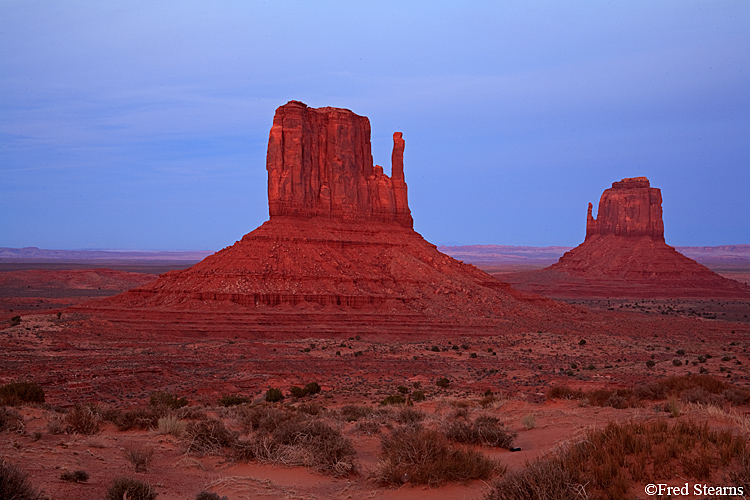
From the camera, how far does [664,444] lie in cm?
826

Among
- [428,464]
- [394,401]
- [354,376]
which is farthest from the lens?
[354,376]

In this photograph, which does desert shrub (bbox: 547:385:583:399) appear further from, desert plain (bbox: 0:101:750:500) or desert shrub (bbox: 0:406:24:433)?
desert shrub (bbox: 0:406:24:433)

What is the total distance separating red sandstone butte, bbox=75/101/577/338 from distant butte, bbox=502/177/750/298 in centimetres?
4762

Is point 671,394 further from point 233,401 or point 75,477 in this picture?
point 75,477

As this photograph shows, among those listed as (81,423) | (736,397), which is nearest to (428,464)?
(81,423)

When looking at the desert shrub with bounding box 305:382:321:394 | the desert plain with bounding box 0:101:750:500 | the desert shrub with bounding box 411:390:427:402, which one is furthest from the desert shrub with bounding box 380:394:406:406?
the desert shrub with bounding box 305:382:321:394

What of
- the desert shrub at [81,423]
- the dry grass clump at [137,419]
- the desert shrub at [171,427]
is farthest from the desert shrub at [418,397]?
the desert shrub at [81,423]

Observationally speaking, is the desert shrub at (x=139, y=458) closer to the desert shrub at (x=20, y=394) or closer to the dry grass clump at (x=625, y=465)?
the dry grass clump at (x=625, y=465)

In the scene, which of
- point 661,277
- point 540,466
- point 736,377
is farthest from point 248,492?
point 661,277

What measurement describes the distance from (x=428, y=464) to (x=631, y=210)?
12483 centimetres

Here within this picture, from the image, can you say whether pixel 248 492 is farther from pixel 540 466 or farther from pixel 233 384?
pixel 233 384

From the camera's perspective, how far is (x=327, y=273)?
54.2m

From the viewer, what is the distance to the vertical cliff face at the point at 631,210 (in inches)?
4798

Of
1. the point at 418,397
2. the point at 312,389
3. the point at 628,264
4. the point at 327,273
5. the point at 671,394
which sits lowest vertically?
the point at 312,389
